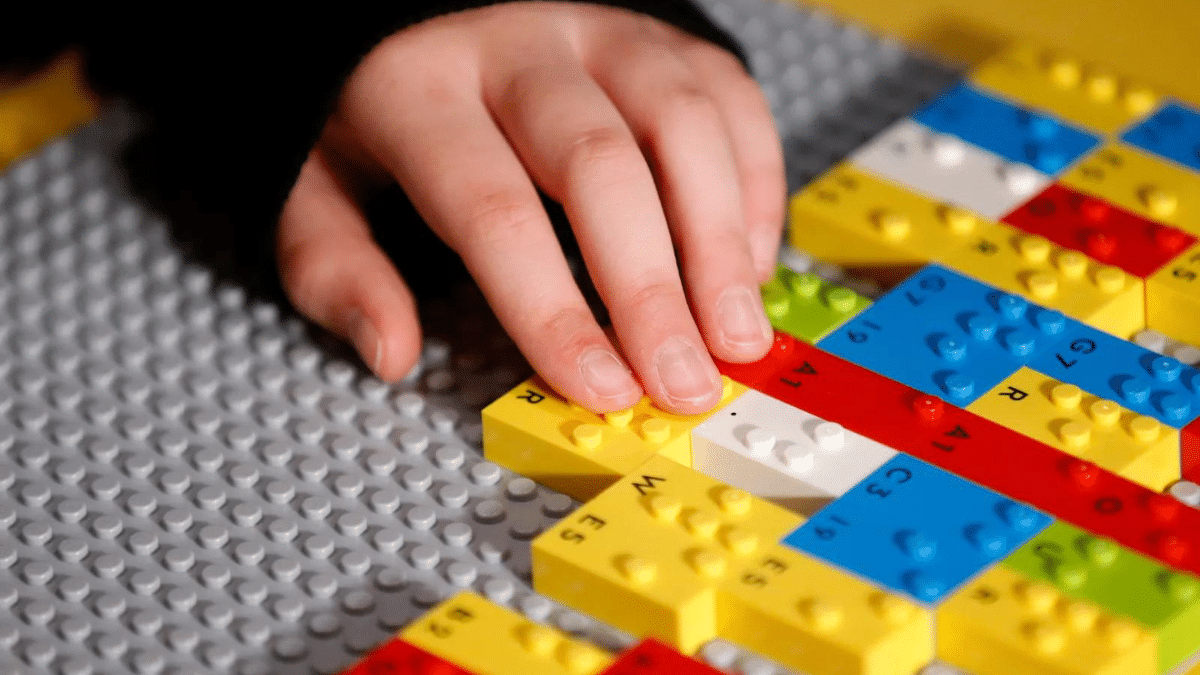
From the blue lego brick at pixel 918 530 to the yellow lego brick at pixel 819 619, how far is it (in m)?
0.01

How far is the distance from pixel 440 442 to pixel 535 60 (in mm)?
204

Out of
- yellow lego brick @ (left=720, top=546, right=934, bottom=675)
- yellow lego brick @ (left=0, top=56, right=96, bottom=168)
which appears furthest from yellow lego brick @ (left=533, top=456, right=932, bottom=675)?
yellow lego brick @ (left=0, top=56, right=96, bottom=168)

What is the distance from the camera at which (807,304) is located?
0.82 m

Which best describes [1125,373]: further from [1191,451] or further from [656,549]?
[656,549]

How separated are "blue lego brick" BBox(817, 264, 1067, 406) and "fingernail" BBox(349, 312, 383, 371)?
209 millimetres

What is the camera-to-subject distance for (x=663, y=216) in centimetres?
79

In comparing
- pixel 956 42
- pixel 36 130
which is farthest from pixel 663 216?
pixel 36 130

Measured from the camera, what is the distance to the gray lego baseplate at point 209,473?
2.23 feet

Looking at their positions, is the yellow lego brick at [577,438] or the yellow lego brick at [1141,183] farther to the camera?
the yellow lego brick at [1141,183]

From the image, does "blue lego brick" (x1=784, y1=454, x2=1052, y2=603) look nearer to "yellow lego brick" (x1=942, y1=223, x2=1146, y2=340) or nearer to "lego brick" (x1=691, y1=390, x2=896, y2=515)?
"lego brick" (x1=691, y1=390, x2=896, y2=515)

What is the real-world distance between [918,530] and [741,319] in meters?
0.15

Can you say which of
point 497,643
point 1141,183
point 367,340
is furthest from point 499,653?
point 1141,183

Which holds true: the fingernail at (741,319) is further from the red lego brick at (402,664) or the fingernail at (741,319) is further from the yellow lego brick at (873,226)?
the red lego brick at (402,664)

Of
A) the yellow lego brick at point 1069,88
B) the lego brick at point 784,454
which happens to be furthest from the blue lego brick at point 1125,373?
the yellow lego brick at point 1069,88
